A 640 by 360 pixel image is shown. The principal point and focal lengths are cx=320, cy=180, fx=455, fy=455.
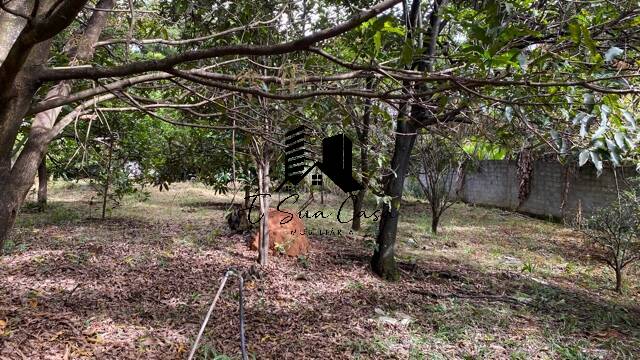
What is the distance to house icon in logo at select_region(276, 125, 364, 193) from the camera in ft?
13.6

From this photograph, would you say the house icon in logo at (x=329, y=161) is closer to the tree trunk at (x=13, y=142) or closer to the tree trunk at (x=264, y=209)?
the tree trunk at (x=264, y=209)

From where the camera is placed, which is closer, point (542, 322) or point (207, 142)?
point (542, 322)

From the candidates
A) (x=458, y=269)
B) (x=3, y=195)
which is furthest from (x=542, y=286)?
(x=3, y=195)

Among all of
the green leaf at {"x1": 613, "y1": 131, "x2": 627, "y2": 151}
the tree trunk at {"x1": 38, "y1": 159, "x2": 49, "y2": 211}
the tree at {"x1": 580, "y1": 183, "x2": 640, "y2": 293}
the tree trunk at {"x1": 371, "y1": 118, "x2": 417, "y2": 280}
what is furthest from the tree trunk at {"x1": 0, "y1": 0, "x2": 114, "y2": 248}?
the tree trunk at {"x1": 38, "y1": 159, "x2": 49, "y2": 211}

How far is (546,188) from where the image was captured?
8492 millimetres

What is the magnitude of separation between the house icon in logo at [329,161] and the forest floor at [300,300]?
0.82m

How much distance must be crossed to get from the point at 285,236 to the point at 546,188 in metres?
5.94

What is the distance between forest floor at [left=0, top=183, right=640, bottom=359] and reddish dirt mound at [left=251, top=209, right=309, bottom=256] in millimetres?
158

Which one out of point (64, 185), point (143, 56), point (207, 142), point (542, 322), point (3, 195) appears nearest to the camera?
point (3, 195)

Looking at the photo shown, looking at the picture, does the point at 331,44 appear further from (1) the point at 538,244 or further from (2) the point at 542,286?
(1) the point at 538,244

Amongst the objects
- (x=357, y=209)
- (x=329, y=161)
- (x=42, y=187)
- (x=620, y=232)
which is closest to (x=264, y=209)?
(x=329, y=161)

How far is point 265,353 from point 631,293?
12.1 feet

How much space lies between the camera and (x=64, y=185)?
10.5 metres

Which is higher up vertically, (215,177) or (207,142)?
(207,142)
